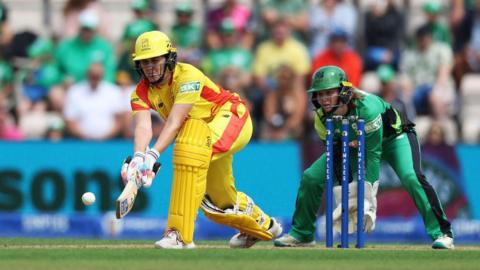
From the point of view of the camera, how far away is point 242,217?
35.4ft

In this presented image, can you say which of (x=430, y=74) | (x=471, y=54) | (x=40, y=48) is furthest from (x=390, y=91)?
(x=40, y=48)

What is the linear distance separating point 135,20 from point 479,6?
467cm

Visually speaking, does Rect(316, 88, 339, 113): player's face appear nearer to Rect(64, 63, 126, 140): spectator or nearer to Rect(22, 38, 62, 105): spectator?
Rect(64, 63, 126, 140): spectator

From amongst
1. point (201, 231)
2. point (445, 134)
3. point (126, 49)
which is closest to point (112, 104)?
point (126, 49)

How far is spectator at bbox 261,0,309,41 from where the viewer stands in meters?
17.3

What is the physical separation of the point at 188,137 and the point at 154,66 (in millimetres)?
662

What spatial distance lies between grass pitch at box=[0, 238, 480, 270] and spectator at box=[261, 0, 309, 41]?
6804 mm

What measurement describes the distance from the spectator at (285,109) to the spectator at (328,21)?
0.85 m

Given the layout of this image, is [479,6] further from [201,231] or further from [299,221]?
[299,221]

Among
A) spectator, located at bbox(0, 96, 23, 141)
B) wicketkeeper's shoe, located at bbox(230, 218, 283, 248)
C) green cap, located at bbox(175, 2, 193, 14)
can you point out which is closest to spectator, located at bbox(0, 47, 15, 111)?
spectator, located at bbox(0, 96, 23, 141)

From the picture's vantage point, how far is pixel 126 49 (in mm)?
16906

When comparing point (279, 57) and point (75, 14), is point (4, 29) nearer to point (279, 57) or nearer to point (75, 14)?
point (75, 14)

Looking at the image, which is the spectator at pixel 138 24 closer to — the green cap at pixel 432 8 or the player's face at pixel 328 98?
the green cap at pixel 432 8

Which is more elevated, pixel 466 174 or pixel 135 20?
pixel 135 20
